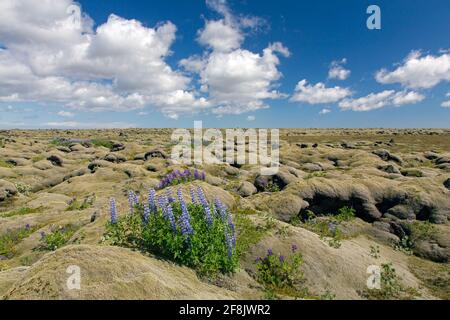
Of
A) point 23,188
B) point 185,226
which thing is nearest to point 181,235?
point 185,226

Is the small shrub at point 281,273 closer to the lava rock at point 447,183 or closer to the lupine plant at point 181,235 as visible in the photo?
the lupine plant at point 181,235

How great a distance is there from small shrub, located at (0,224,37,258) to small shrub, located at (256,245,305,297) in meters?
14.6

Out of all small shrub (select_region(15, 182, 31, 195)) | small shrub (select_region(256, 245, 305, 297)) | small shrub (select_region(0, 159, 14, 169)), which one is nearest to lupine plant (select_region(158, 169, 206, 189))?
small shrub (select_region(256, 245, 305, 297))

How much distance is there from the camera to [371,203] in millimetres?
22109

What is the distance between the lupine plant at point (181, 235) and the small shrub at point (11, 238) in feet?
38.3

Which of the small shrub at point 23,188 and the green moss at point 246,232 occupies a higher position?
the green moss at point 246,232

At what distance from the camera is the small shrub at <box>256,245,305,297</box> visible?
447 inches

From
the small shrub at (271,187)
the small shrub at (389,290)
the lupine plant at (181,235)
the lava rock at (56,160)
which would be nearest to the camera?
the lupine plant at (181,235)

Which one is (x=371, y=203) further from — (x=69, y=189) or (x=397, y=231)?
(x=69, y=189)

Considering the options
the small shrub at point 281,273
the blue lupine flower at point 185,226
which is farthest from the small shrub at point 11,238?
the small shrub at point 281,273

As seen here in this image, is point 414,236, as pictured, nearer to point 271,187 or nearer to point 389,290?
point 389,290

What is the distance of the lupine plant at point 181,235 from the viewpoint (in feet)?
32.9

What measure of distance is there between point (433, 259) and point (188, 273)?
13977 mm
